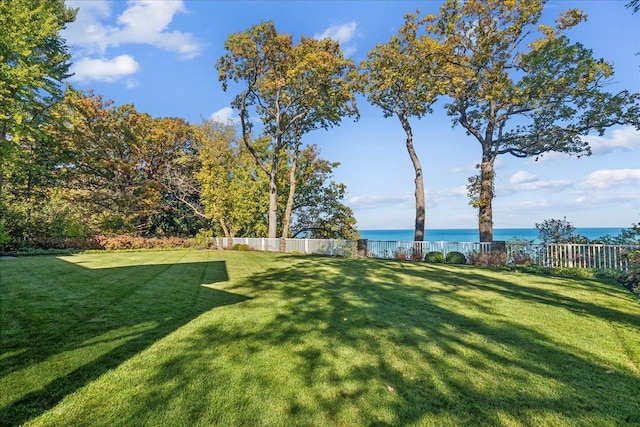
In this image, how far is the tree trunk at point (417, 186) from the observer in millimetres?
16500

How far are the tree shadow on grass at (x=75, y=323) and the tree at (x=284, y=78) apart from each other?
14.5 meters

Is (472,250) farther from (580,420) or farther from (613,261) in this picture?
(580,420)

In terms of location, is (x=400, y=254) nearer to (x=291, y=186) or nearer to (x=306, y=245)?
(x=306, y=245)

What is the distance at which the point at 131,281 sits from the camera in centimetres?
668

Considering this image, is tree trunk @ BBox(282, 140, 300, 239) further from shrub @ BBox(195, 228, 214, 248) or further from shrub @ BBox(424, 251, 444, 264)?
shrub @ BBox(424, 251, 444, 264)

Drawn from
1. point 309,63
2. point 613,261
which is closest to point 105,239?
point 309,63

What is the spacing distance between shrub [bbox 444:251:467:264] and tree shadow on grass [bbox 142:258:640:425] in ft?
24.0

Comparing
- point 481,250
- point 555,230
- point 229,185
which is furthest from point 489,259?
point 229,185

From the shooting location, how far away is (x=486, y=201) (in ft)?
48.6

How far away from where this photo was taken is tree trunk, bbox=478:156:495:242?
578 inches

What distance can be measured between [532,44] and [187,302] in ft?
57.2

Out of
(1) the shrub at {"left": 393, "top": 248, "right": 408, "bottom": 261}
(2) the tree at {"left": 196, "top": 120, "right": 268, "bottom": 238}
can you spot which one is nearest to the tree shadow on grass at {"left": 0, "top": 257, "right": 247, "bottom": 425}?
(1) the shrub at {"left": 393, "top": 248, "right": 408, "bottom": 261}

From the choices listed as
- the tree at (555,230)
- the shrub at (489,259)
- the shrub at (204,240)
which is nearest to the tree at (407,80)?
the shrub at (489,259)

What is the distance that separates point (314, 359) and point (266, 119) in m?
21.1
